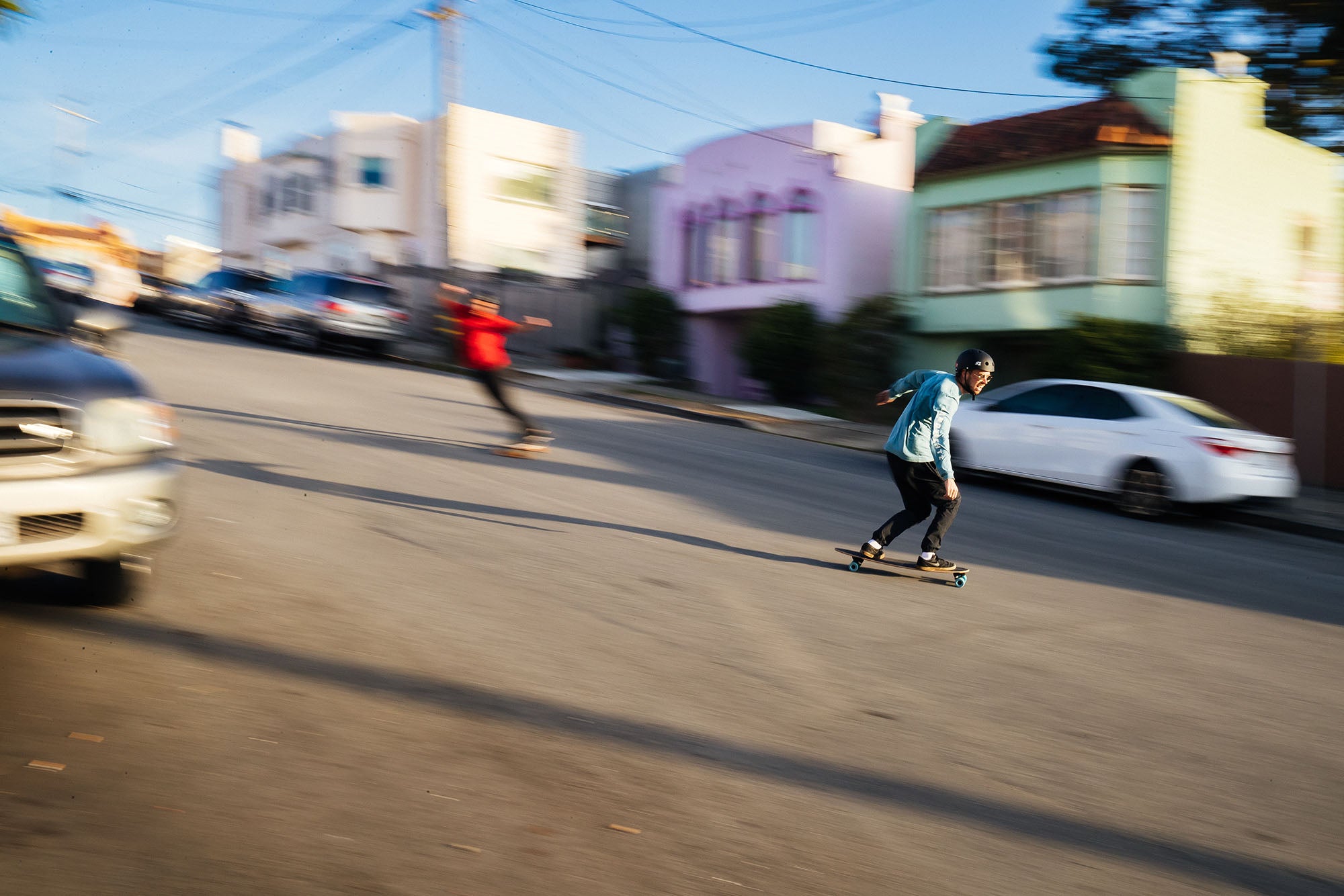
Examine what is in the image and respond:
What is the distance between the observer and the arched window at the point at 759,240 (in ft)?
92.0

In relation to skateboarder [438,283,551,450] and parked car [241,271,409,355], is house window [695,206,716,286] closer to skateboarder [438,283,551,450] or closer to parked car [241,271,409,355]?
parked car [241,271,409,355]

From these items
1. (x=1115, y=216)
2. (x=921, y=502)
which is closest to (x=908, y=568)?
(x=921, y=502)

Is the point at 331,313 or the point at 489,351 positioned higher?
the point at 331,313

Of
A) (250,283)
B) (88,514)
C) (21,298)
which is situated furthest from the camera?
(250,283)

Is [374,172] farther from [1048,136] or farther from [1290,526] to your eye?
[1290,526]

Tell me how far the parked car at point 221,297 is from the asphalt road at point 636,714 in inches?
716

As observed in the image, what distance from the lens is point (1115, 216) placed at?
21656 millimetres

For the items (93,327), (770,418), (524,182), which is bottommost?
(770,418)

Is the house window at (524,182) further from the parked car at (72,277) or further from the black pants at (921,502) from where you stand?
the black pants at (921,502)

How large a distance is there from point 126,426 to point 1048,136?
2101 centimetres

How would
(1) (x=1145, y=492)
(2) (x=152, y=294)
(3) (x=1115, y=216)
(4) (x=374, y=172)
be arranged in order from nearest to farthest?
1. (1) (x=1145, y=492)
2. (3) (x=1115, y=216)
3. (2) (x=152, y=294)
4. (4) (x=374, y=172)

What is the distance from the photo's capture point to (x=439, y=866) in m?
3.58

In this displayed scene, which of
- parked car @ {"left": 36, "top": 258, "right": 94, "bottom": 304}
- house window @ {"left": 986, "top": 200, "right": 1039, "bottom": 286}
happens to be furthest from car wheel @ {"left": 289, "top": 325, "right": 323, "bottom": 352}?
house window @ {"left": 986, "top": 200, "right": 1039, "bottom": 286}

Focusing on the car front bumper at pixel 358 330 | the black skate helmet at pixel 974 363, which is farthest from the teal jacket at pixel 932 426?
the car front bumper at pixel 358 330
